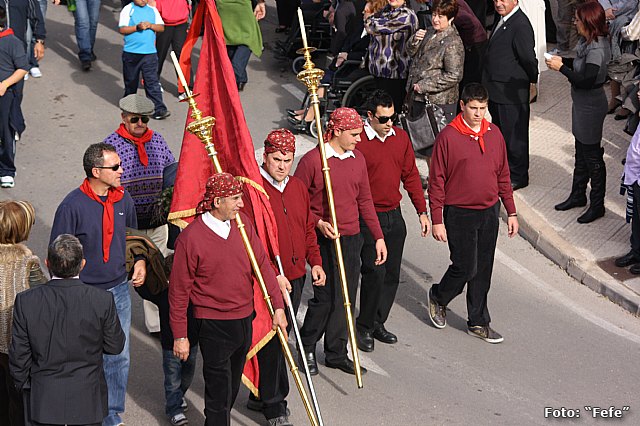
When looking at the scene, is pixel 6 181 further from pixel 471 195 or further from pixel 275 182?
pixel 471 195

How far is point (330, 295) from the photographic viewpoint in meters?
8.61

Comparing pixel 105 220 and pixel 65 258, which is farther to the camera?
pixel 105 220

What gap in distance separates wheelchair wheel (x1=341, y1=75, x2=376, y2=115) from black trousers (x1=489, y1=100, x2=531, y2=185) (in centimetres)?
158

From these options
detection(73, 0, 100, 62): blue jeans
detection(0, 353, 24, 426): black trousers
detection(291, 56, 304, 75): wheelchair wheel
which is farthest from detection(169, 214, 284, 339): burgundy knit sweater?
detection(73, 0, 100, 62): blue jeans

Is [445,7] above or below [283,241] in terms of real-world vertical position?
above

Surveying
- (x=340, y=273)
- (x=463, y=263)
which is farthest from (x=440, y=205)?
(x=340, y=273)

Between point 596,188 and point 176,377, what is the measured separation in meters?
5.26

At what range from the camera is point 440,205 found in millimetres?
9086

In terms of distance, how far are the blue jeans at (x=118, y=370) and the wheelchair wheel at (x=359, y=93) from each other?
5.86 m

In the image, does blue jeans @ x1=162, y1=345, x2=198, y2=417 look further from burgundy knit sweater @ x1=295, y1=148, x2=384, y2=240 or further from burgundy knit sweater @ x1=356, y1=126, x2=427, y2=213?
burgundy knit sweater @ x1=356, y1=126, x2=427, y2=213

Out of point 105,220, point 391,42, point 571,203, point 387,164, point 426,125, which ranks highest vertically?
point 105,220

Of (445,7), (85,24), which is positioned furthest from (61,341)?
(85,24)

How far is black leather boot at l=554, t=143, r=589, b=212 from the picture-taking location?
11367mm

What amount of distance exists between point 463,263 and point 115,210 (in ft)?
9.91
